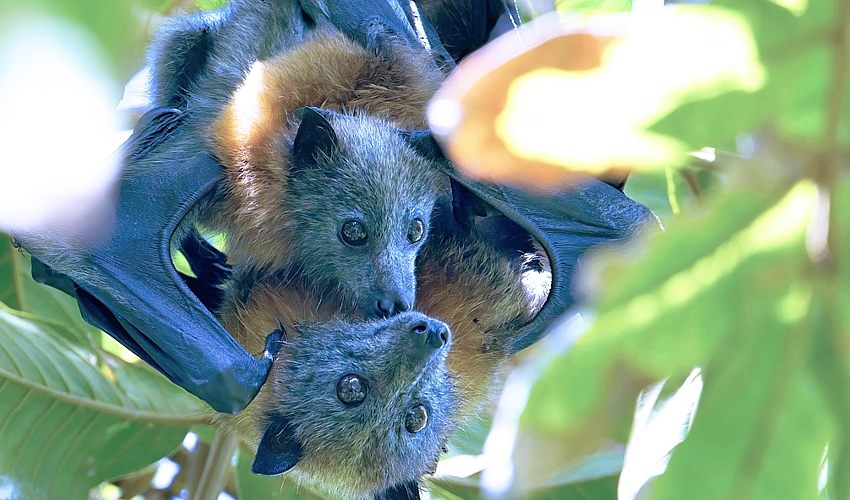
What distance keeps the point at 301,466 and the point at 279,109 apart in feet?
4.06

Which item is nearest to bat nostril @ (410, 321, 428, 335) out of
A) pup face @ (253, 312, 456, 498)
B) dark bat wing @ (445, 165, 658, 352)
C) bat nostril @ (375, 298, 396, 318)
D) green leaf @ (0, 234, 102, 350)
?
bat nostril @ (375, 298, 396, 318)

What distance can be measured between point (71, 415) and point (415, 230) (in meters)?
1.26

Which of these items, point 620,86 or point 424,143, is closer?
point 620,86

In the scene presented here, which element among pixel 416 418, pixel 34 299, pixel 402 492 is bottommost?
pixel 402 492

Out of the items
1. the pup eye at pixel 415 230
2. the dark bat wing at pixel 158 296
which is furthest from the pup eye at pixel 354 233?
the dark bat wing at pixel 158 296

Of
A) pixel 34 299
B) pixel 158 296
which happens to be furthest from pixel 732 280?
→ pixel 34 299

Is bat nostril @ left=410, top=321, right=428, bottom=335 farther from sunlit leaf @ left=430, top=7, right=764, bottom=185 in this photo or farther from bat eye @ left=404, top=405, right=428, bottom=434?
sunlit leaf @ left=430, top=7, right=764, bottom=185

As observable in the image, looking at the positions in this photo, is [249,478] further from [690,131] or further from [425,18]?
[690,131]

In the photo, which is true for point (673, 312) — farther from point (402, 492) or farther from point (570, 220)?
point (402, 492)

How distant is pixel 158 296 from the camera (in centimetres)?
236

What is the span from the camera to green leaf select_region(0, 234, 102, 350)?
296 cm

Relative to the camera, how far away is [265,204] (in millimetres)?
2836

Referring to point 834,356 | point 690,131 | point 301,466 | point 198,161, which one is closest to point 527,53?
point 690,131

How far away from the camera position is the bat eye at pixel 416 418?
283cm
